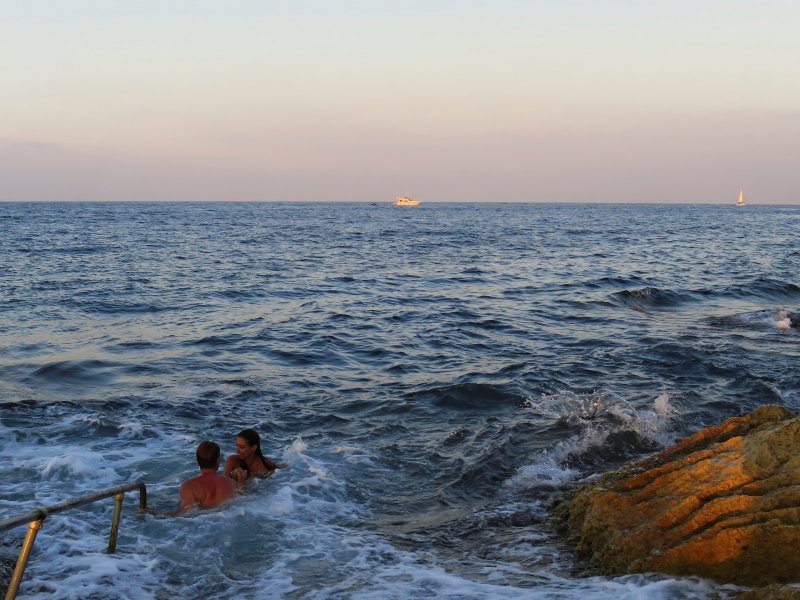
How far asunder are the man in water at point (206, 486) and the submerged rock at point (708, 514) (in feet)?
11.6

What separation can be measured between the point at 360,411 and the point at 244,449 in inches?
139

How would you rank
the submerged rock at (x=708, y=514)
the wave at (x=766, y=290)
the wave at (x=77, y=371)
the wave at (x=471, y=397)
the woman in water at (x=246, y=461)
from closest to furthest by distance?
the submerged rock at (x=708, y=514), the woman in water at (x=246, y=461), the wave at (x=471, y=397), the wave at (x=77, y=371), the wave at (x=766, y=290)

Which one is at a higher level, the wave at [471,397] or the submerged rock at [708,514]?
the submerged rock at [708,514]

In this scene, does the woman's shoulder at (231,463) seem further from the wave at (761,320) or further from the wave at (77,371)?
the wave at (761,320)

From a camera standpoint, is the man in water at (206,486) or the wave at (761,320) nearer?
the man in water at (206,486)

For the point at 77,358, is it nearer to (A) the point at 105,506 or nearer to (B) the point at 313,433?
(B) the point at 313,433

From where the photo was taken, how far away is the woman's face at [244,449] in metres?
8.31

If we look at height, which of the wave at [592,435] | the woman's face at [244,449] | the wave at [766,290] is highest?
the wave at [766,290]

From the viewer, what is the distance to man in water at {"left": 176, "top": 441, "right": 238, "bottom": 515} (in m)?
7.54

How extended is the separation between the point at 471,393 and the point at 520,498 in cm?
446

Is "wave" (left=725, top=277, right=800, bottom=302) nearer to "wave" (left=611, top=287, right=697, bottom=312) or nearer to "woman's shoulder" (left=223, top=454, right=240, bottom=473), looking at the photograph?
"wave" (left=611, top=287, right=697, bottom=312)

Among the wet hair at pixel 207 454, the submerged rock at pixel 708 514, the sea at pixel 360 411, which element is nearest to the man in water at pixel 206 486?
the wet hair at pixel 207 454

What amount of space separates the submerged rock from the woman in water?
11.6 feet

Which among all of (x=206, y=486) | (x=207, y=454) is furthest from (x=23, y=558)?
(x=206, y=486)
